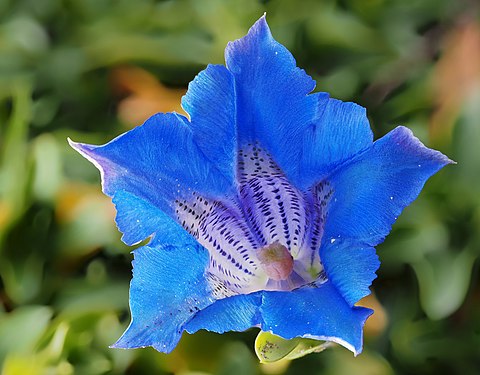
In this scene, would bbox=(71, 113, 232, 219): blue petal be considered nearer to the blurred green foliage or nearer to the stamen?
the stamen

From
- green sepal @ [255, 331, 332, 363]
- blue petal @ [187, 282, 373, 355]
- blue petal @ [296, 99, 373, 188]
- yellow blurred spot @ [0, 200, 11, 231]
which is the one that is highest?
blue petal @ [296, 99, 373, 188]

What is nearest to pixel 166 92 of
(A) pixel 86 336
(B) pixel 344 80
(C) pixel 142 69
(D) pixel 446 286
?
(C) pixel 142 69

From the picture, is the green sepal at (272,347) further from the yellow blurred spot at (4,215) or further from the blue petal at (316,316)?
the yellow blurred spot at (4,215)

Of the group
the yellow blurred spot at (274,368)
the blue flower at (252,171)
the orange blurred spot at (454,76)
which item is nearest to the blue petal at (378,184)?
the blue flower at (252,171)

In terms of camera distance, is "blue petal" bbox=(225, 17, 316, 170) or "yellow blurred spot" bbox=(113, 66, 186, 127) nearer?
"blue petal" bbox=(225, 17, 316, 170)

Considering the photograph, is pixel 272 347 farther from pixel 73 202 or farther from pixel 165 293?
pixel 73 202

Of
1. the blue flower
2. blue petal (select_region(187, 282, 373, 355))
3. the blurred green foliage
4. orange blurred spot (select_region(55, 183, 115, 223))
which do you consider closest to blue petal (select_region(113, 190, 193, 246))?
the blue flower

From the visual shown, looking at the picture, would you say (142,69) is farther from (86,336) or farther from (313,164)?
(313,164)
